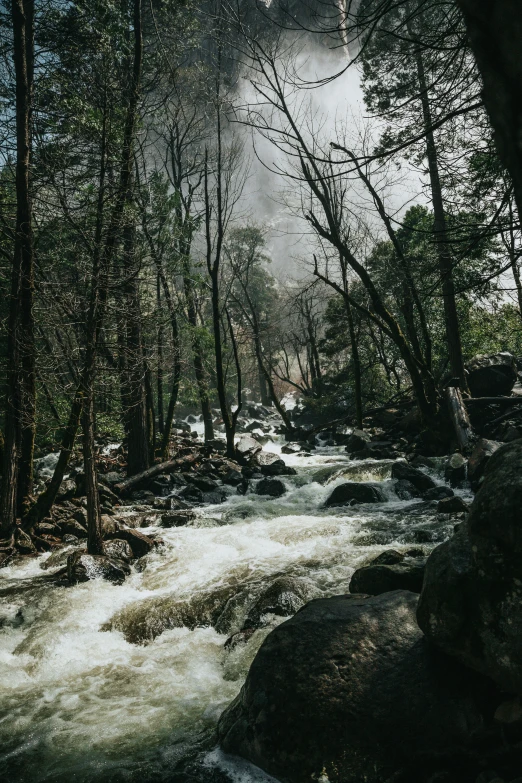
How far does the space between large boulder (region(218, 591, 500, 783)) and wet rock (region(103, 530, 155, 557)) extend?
4322 mm

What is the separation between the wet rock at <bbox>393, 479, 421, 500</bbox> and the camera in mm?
9398

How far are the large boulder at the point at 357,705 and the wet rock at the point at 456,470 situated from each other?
7.02 meters

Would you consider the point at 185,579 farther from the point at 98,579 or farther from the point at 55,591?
the point at 55,591

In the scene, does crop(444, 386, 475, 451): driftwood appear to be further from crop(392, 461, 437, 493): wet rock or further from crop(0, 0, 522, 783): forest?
crop(392, 461, 437, 493): wet rock

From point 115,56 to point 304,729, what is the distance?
433 inches

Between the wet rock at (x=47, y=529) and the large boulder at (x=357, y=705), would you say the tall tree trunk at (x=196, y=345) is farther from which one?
the large boulder at (x=357, y=705)

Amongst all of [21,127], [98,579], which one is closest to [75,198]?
[21,127]

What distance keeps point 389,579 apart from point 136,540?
441 centimetres

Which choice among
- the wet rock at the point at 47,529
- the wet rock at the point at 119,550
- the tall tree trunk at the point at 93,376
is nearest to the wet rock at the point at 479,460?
the wet rock at the point at 119,550

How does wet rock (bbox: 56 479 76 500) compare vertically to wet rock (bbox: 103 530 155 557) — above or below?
above

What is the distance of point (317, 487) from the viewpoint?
11.2 metres

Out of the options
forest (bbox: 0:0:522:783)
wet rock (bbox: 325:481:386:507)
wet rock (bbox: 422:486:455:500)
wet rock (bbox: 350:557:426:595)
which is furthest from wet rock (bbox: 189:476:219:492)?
wet rock (bbox: 350:557:426:595)

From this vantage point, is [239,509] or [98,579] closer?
[98,579]

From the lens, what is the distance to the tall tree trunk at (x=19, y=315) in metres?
7.64
